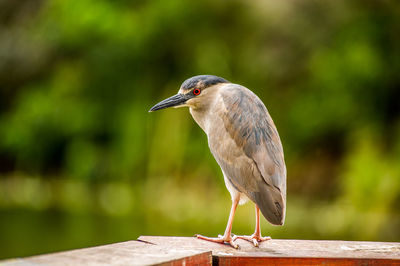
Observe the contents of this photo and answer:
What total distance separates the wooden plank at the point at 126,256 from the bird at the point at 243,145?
0.49 m

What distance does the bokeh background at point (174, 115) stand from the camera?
11031 mm

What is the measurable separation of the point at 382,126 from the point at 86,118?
331 inches

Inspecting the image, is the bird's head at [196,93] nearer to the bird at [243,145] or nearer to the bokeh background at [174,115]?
the bird at [243,145]

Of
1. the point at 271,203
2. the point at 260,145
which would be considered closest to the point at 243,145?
the point at 260,145

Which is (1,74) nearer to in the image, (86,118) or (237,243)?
(86,118)

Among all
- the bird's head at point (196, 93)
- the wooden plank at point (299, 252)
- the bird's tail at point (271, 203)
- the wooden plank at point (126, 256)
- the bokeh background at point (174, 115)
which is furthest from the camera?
the bokeh background at point (174, 115)

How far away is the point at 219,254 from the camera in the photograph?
2.18m

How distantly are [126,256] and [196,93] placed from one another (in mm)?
1356

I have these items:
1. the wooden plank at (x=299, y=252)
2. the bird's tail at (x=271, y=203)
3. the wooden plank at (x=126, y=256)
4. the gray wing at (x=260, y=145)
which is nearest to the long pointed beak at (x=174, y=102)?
the gray wing at (x=260, y=145)

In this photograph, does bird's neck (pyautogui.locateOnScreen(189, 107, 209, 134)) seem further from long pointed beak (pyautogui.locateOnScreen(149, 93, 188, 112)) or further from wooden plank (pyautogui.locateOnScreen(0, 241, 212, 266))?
wooden plank (pyautogui.locateOnScreen(0, 241, 212, 266))

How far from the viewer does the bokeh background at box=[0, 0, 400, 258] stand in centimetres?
1103

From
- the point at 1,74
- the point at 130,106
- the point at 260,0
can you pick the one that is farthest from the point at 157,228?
the point at 1,74

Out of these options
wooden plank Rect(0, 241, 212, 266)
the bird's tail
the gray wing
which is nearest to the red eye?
the gray wing

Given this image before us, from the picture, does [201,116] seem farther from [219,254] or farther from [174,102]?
[219,254]
